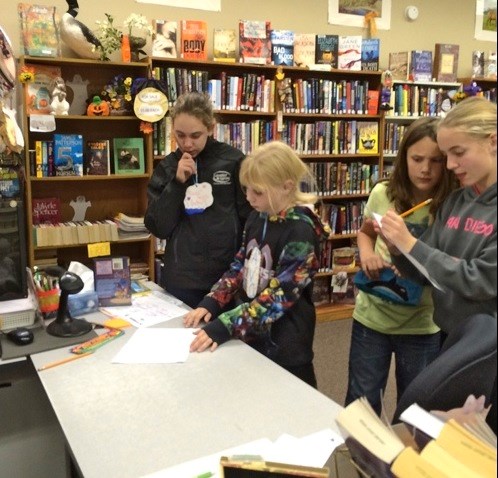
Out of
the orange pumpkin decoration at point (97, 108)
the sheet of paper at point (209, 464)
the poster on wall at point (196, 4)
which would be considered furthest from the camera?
the poster on wall at point (196, 4)

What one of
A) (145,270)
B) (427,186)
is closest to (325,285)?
(145,270)

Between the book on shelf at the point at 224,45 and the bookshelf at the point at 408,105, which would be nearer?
the book on shelf at the point at 224,45

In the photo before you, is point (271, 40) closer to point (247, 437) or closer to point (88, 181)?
point (88, 181)

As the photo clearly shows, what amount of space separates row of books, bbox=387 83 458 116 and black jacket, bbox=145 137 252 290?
2673 mm

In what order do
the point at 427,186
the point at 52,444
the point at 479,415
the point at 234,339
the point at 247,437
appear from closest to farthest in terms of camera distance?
the point at 479,415 → the point at 247,437 → the point at 427,186 → the point at 234,339 → the point at 52,444

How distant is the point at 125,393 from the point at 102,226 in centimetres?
222

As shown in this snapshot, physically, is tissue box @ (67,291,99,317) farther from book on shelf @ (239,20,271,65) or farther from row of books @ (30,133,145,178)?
book on shelf @ (239,20,271,65)

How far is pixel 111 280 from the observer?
212cm

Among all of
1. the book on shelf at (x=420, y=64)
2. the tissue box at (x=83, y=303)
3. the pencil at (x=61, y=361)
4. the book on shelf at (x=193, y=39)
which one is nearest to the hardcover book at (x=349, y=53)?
the book on shelf at (x=420, y=64)

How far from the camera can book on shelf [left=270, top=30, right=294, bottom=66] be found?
3.99 metres

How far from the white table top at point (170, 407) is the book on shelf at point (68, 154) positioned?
200cm

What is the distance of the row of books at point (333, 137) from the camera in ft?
13.7

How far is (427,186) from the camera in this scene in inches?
63.2

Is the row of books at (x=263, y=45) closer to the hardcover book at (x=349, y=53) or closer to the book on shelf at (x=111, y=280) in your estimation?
the hardcover book at (x=349, y=53)
